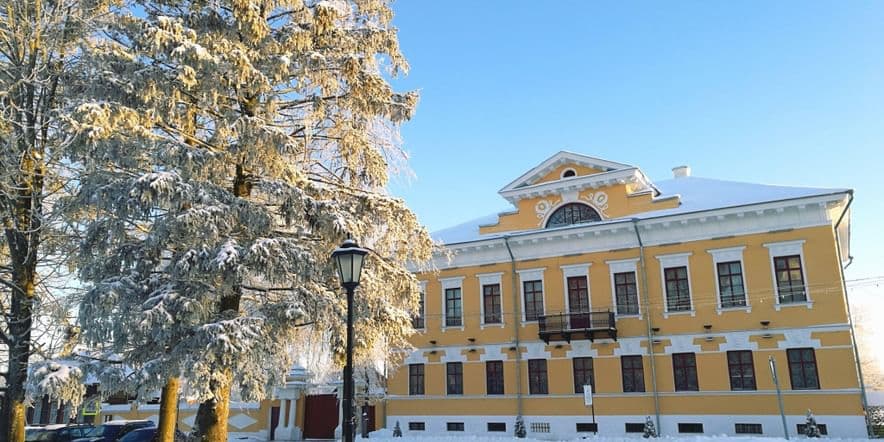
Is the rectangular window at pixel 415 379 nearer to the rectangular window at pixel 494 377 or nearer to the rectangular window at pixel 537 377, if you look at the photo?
the rectangular window at pixel 494 377

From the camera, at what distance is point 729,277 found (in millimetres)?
25438

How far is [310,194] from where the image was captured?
510 inches

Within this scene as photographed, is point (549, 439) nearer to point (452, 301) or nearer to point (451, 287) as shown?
point (452, 301)

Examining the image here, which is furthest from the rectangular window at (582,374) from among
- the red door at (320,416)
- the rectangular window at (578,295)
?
the red door at (320,416)

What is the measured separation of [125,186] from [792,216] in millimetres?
22078

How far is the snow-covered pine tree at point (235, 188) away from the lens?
1091 centimetres

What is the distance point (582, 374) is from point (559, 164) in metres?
8.69

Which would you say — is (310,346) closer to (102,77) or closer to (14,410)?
(14,410)

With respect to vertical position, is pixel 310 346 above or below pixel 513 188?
below

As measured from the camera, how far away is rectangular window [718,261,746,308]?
25156 mm

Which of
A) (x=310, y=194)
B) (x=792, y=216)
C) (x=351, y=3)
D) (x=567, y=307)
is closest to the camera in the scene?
(x=310, y=194)

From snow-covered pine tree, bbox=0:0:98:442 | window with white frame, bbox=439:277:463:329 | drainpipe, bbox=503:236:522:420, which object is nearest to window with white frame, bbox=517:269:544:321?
drainpipe, bbox=503:236:522:420

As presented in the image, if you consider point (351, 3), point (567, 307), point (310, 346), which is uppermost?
point (351, 3)

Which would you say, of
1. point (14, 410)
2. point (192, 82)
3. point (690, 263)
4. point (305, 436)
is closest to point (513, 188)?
point (690, 263)
